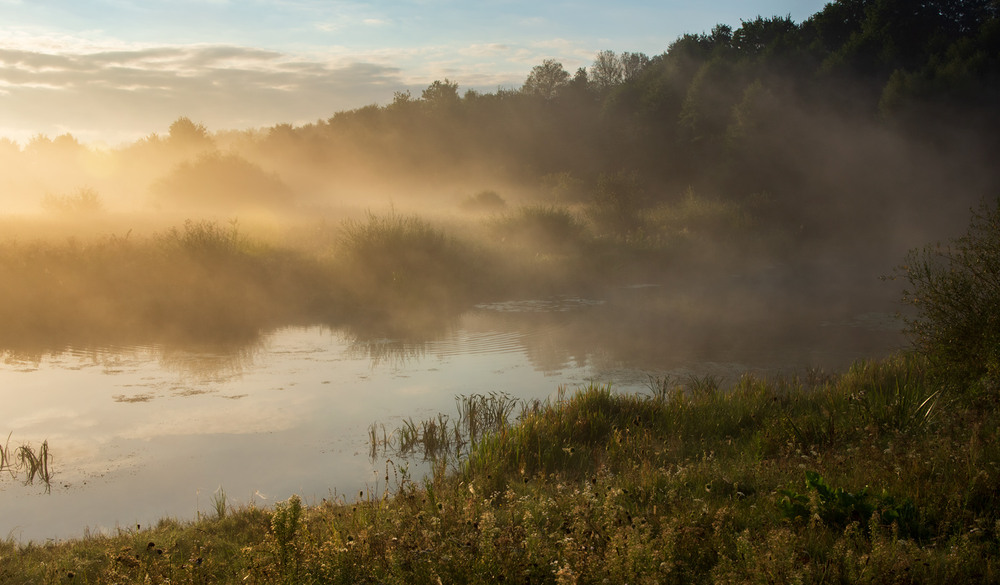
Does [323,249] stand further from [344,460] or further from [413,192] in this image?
[413,192]

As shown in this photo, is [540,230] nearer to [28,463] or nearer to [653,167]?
[28,463]

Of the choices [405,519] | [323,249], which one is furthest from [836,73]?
[405,519]

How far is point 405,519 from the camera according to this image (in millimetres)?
4539

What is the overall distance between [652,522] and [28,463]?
20.6 feet

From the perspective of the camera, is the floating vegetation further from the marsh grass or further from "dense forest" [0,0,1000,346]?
"dense forest" [0,0,1000,346]

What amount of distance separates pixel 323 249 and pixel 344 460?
1282 cm

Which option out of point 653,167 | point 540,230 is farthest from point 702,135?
point 540,230

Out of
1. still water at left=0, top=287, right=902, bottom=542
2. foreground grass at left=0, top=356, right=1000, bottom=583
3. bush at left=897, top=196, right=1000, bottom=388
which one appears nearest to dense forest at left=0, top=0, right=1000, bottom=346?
still water at left=0, top=287, right=902, bottom=542

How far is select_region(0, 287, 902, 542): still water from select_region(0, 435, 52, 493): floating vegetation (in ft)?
0.36

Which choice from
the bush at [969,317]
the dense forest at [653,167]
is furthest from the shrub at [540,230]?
the bush at [969,317]

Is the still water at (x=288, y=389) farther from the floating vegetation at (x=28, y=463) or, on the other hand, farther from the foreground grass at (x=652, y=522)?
the foreground grass at (x=652, y=522)

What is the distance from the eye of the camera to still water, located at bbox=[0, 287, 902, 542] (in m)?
6.59

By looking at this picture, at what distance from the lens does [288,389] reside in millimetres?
10031

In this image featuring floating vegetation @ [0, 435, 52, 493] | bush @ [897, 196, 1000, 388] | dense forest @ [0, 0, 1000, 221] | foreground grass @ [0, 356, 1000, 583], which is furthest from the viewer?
dense forest @ [0, 0, 1000, 221]
